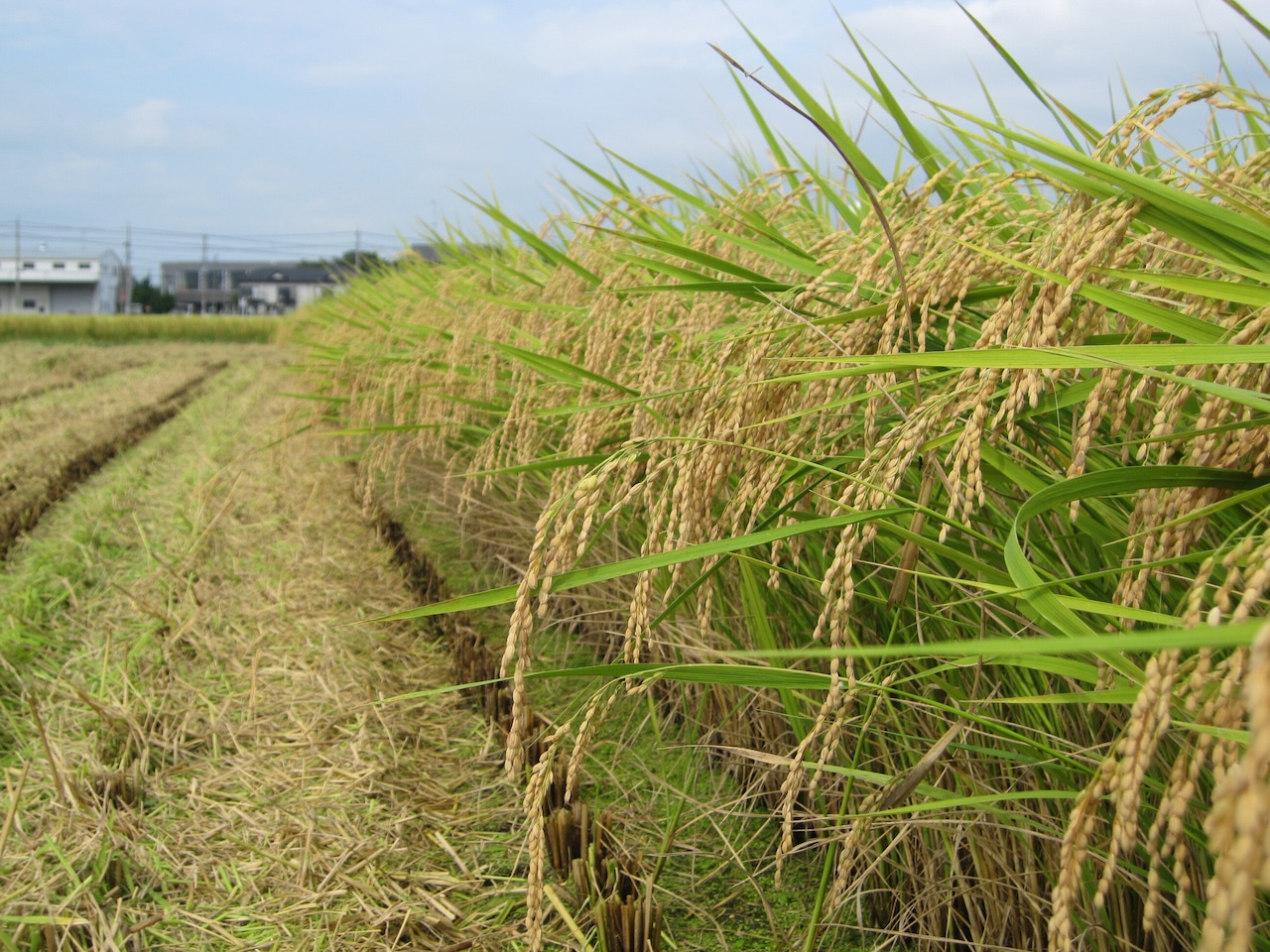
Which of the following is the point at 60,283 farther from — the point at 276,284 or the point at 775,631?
the point at 775,631

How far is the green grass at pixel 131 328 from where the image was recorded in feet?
89.8

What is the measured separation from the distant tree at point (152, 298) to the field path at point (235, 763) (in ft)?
224

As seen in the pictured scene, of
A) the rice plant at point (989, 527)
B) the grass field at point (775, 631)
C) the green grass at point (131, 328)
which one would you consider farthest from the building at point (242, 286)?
the rice plant at point (989, 527)

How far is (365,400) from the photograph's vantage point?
3.75m

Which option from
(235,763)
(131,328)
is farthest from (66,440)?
(131,328)

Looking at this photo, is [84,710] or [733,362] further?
[84,710]

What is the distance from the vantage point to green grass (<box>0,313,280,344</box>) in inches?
1077

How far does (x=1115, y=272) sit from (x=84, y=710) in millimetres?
3009

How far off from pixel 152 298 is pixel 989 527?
74747mm

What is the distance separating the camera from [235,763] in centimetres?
254

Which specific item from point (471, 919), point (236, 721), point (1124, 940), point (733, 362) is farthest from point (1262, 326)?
point (236, 721)

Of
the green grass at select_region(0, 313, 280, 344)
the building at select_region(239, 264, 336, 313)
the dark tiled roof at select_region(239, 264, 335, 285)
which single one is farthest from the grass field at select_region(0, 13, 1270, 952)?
the dark tiled roof at select_region(239, 264, 335, 285)

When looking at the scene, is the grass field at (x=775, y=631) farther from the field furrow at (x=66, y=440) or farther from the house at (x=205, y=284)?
the house at (x=205, y=284)

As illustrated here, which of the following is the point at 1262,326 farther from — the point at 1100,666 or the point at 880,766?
the point at 880,766
